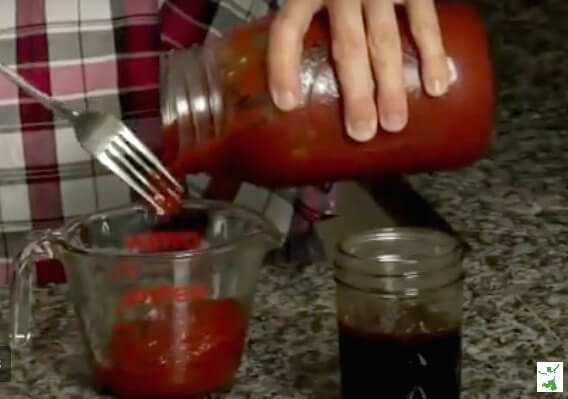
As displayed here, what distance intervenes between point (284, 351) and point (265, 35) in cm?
23

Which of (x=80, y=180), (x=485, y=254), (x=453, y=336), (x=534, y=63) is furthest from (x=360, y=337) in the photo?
(x=534, y=63)

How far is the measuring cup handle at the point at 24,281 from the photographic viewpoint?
85 cm

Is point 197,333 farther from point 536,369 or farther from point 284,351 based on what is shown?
point 536,369

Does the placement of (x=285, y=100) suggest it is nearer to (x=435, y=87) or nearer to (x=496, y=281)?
(x=435, y=87)

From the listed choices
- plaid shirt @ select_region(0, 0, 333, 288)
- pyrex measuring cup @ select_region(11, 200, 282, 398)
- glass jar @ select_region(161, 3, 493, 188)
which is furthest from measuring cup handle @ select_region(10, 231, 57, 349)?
plaid shirt @ select_region(0, 0, 333, 288)

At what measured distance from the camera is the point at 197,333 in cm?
83

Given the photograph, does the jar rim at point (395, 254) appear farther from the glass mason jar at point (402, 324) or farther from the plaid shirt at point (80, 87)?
the plaid shirt at point (80, 87)

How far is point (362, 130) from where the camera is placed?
0.84 metres

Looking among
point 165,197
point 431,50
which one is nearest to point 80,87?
point 165,197

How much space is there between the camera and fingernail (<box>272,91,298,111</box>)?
84 cm

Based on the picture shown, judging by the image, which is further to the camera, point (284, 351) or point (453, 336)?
point (284, 351)

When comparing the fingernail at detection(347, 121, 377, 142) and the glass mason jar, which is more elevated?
the fingernail at detection(347, 121, 377, 142)

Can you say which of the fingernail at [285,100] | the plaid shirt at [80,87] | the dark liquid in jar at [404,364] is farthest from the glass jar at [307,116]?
the plaid shirt at [80,87]

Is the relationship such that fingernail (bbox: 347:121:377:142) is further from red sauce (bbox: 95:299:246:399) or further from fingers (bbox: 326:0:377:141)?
red sauce (bbox: 95:299:246:399)
